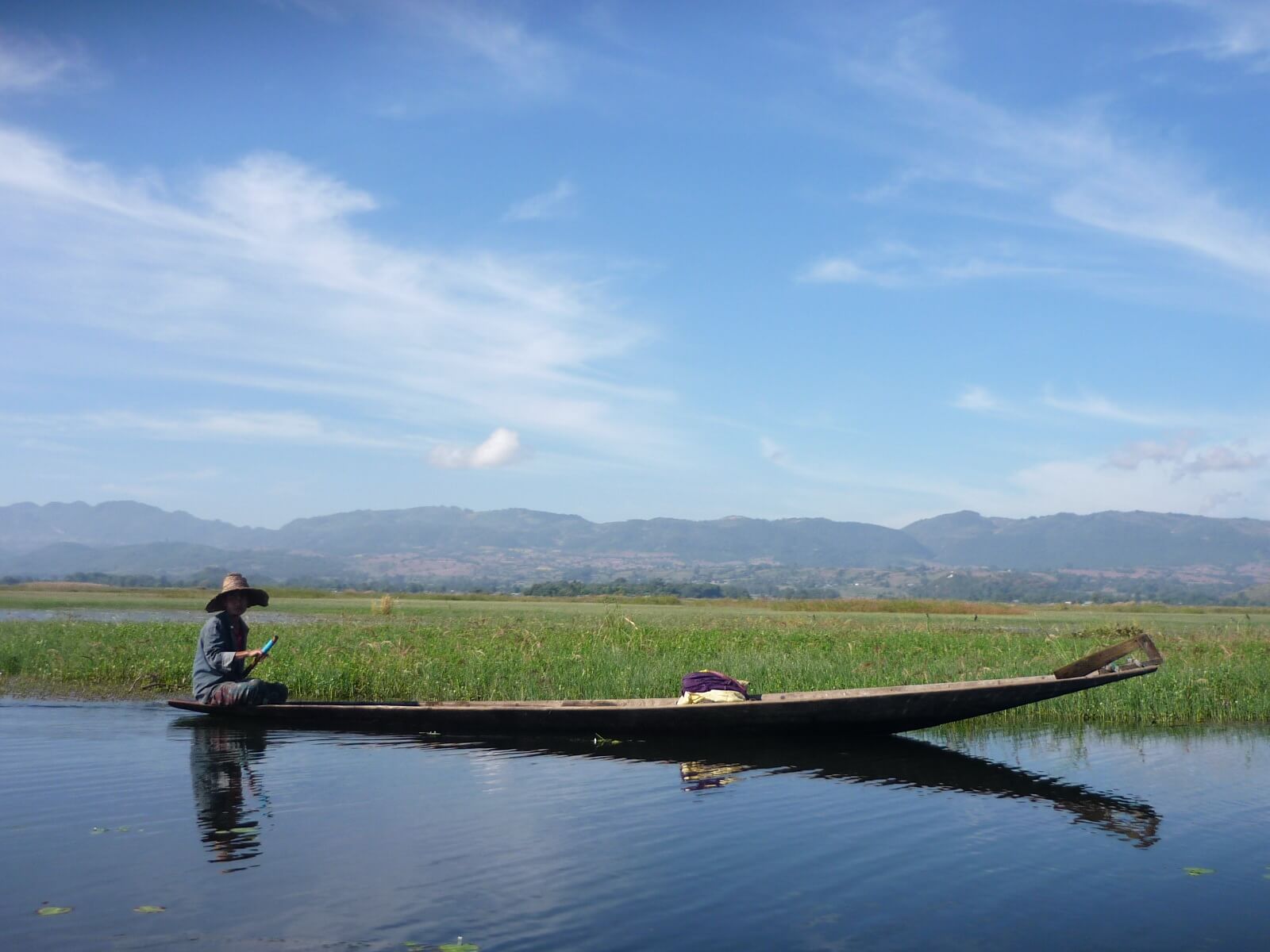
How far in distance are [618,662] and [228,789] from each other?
725 cm

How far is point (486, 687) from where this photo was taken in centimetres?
1467

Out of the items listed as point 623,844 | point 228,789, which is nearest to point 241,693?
point 228,789

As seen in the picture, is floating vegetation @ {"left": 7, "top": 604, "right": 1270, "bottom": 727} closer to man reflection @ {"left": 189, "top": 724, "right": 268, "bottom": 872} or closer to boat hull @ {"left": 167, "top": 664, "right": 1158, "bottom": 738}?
boat hull @ {"left": 167, "top": 664, "right": 1158, "bottom": 738}

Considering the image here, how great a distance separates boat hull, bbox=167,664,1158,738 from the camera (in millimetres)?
11031

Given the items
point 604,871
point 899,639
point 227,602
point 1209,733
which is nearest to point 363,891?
point 604,871

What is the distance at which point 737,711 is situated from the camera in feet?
37.2

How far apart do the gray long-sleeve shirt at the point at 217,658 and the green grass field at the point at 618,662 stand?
8.68ft

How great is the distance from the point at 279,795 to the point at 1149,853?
665cm

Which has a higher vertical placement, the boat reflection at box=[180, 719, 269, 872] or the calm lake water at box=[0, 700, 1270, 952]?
the boat reflection at box=[180, 719, 269, 872]

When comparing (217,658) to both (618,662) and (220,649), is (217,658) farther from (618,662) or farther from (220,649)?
(618,662)

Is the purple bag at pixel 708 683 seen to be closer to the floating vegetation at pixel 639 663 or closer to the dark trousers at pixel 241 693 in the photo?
the floating vegetation at pixel 639 663

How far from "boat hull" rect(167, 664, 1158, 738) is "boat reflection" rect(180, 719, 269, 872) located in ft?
1.53

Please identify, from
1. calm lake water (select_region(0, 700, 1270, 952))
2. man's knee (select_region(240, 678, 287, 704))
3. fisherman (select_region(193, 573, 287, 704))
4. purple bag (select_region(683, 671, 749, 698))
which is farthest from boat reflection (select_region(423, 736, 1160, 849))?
fisherman (select_region(193, 573, 287, 704))

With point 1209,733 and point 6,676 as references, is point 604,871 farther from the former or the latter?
point 6,676
